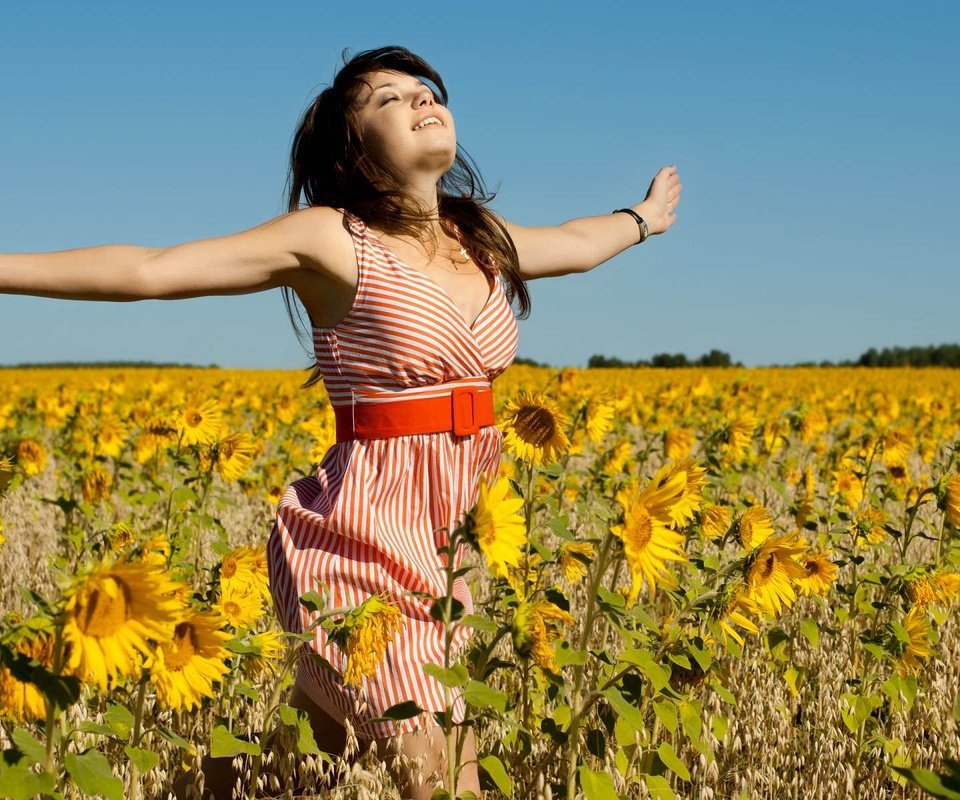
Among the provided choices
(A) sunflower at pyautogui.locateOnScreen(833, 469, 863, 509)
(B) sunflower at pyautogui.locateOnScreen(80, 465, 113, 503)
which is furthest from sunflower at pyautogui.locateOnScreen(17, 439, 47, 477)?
(A) sunflower at pyautogui.locateOnScreen(833, 469, 863, 509)

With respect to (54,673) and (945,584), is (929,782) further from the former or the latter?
(945,584)

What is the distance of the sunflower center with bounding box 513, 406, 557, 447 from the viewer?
300cm

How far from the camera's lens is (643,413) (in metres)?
9.27

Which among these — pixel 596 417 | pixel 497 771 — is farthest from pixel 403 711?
pixel 596 417

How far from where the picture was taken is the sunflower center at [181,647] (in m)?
1.83

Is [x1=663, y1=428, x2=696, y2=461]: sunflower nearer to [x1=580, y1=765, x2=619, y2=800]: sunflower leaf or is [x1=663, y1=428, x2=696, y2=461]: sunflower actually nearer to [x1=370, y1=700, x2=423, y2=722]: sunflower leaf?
[x1=580, y1=765, x2=619, y2=800]: sunflower leaf

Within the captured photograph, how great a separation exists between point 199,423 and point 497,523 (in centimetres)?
284

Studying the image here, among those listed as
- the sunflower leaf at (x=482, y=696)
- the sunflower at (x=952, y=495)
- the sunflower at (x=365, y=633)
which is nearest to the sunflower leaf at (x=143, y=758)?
the sunflower at (x=365, y=633)

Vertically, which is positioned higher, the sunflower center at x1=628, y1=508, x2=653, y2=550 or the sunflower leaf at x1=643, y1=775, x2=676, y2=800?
the sunflower center at x1=628, y1=508, x2=653, y2=550

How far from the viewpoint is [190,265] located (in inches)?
98.0

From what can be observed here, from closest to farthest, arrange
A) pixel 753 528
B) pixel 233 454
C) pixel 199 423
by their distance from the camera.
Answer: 1. pixel 753 528
2. pixel 233 454
3. pixel 199 423

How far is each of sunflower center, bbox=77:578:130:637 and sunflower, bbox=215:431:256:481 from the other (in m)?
2.79

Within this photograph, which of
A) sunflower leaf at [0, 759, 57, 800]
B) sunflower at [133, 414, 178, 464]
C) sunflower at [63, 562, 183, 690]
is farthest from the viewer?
sunflower at [133, 414, 178, 464]

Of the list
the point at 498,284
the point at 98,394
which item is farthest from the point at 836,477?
the point at 98,394
